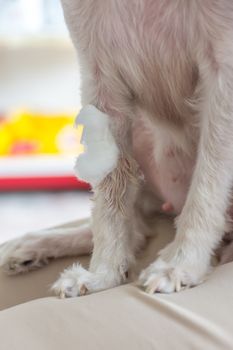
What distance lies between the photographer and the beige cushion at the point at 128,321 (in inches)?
30.5

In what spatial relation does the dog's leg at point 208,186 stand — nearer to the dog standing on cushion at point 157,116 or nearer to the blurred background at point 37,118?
the dog standing on cushion at point 157,116

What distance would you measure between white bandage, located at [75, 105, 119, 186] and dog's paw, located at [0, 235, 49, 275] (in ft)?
0.63

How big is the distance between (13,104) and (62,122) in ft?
1.02

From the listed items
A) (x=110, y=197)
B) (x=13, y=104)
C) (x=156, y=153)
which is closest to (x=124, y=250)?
(x=110, y=197)

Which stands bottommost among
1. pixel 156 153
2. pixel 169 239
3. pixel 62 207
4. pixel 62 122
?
pixel 62 207

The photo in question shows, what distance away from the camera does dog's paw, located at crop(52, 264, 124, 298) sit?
1.03 m

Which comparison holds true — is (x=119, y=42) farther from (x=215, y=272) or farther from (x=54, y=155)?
(x=54, y=155)

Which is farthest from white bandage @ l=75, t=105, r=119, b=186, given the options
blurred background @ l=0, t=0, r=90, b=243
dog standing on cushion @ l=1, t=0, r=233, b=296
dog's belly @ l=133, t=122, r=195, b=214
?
blurred background @ l=0, t=0, r=90, b=243

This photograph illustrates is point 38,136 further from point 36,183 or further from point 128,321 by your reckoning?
point 128,321

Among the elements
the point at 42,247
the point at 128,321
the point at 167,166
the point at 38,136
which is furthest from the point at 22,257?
the point at 38,136

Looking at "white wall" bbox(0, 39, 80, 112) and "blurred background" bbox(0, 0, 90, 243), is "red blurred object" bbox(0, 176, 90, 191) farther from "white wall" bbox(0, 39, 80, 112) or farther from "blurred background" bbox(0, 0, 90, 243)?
"white wall" bbox(0, 39, 80, 112)

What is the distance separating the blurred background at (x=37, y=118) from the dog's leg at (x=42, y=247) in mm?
1152

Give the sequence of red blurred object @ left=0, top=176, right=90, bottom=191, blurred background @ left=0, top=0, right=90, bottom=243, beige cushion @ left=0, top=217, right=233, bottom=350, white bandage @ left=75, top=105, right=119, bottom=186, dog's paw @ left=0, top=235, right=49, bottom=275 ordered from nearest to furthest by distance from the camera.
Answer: beige cushion @ left=0, top=217, right=233, bottom=350 → white bandage @ left=75, top=105, right=119, bottom=186 → dog's paw @ left=0, top=235, right=49, bottom=275 → blurred background @ left=0, top=0, right=90, bottom=243 → red blurred object @ left=0, top=176, right=90, bottom=191

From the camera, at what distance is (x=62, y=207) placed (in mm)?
2635
